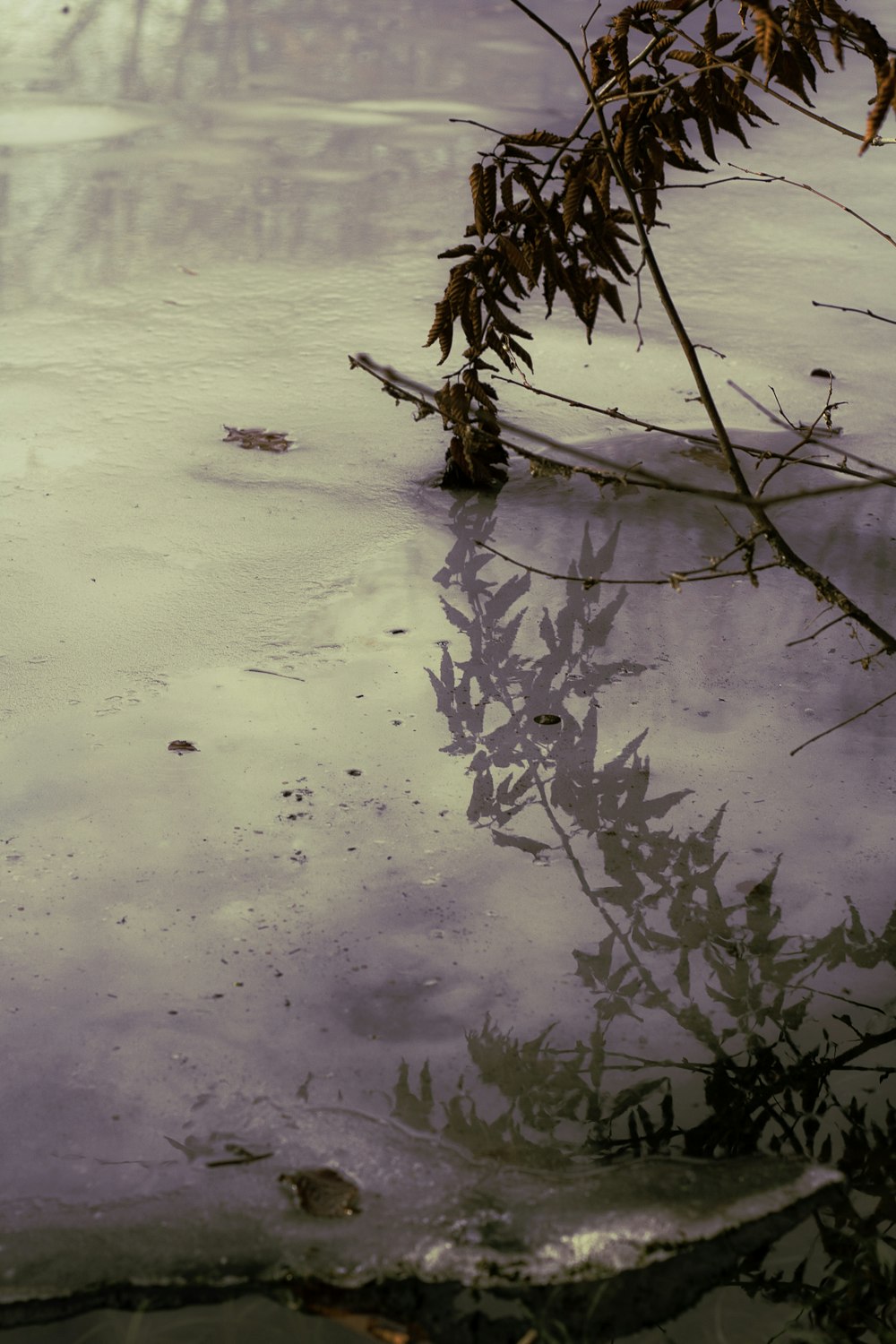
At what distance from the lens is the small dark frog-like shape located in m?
1.49

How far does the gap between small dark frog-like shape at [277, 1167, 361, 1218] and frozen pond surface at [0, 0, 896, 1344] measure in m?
0.01

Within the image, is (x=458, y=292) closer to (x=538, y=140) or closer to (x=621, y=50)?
(x=538, y=140)

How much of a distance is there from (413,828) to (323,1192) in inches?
25.5

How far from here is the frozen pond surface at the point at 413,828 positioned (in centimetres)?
152

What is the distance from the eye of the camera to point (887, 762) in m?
2.19

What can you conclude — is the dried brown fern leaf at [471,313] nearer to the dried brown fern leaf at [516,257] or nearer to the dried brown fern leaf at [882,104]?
the dried brown fern leaf at [516,257]

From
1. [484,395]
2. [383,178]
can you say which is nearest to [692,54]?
[484,395]

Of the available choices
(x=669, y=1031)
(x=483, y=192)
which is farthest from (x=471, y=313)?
(x=669, y=1031)

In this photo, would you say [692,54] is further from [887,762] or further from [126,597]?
[126,597]

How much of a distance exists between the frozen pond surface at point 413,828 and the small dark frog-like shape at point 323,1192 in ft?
0.05

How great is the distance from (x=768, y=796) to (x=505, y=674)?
1.81ft

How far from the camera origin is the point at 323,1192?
150cm

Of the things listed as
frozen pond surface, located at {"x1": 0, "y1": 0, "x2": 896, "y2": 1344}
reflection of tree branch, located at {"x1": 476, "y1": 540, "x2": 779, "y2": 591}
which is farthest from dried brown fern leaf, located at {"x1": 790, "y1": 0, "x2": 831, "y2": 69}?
frozen pond surface, located at {"x1": 0, "y1": 0, "x2": 896, "y2": 1344}

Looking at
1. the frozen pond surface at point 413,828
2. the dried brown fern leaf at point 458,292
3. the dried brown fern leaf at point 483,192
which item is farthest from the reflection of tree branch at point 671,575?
the dried brown fern leaf at point 483,192
